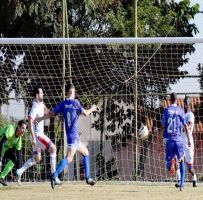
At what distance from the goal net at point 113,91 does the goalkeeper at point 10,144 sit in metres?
3.62

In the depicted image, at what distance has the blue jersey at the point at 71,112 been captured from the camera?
13.8 metres

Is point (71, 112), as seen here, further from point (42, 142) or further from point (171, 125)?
point (171, 125)

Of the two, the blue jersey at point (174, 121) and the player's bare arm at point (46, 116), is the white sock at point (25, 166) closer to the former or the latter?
the player's bare arm at point (46, 116)

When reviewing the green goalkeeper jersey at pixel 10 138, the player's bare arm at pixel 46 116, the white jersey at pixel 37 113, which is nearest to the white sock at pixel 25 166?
the green goalkeeper jersey at pixel 10 138

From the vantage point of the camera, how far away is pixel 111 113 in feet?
65.1

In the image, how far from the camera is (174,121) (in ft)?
46.1

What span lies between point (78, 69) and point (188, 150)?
5047 millimetres

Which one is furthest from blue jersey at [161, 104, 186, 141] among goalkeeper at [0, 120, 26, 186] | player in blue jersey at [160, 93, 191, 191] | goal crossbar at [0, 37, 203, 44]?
goalkeeper at [0, 120, 26, 186]

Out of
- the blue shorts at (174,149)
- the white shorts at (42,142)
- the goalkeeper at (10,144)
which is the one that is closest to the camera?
the blue shorts at (174,149)

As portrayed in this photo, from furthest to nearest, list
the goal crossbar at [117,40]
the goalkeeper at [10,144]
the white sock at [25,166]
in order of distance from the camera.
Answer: the white sock at [25,166], the goalkeeper at [10,144], the goal crossbar at [117,40]

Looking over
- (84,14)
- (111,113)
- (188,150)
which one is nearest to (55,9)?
(84,14)

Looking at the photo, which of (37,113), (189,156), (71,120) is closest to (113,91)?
(189,156)

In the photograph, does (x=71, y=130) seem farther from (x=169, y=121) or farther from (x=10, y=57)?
(x=10, y=57)

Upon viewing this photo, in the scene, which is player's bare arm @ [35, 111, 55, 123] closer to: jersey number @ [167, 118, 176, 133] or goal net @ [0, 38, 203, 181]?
jersey number @ [167, 118, 176, 133]
